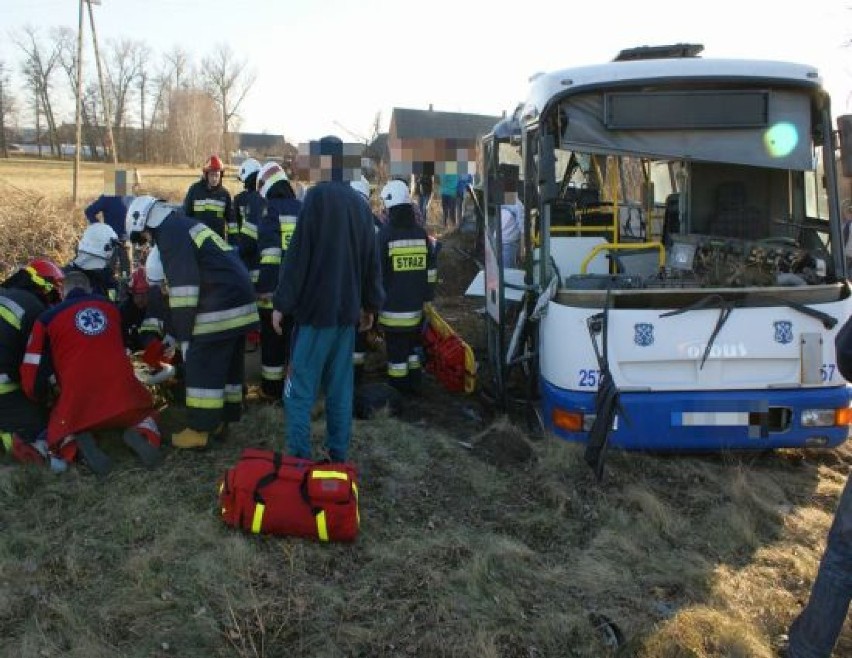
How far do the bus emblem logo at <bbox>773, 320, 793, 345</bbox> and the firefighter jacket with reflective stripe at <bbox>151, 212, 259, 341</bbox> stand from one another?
3270 mm

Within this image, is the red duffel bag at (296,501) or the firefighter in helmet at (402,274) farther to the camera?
the firefighter in helmet at (402,274)

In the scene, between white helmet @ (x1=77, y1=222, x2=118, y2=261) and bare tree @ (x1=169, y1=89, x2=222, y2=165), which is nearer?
white helmet @ (x1=77, y1=222, x2=118, y2=261)

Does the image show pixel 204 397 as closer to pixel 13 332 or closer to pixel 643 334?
pixel 13 332

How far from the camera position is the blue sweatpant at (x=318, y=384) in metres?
4.23

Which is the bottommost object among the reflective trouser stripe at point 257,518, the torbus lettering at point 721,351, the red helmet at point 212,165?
the reflective trouser stripe at point 257,518

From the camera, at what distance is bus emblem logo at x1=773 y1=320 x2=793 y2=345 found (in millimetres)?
4629

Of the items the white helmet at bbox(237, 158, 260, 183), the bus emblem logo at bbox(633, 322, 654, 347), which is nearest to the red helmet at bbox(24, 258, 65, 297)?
the white helmet at bbox(237, 158, 260, 183)

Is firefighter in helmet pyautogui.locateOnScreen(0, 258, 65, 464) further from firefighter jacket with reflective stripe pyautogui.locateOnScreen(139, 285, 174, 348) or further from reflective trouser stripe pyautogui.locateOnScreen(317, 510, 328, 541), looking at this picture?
reflective trouser stripe pyautogui.locateOnScreen(317, 510, 328, 541)

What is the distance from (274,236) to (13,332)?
198 centimetres

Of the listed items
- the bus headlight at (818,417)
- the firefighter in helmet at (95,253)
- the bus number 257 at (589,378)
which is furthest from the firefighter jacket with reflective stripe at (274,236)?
the bus headlight at (818,417)

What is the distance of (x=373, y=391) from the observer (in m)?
6.07

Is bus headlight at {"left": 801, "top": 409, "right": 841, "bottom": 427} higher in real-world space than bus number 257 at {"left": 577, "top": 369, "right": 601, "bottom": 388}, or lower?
lower

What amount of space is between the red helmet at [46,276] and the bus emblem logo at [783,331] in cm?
461

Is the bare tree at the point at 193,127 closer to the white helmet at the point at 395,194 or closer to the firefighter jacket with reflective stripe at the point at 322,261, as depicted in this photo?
the white helmet at the point at 395,194
